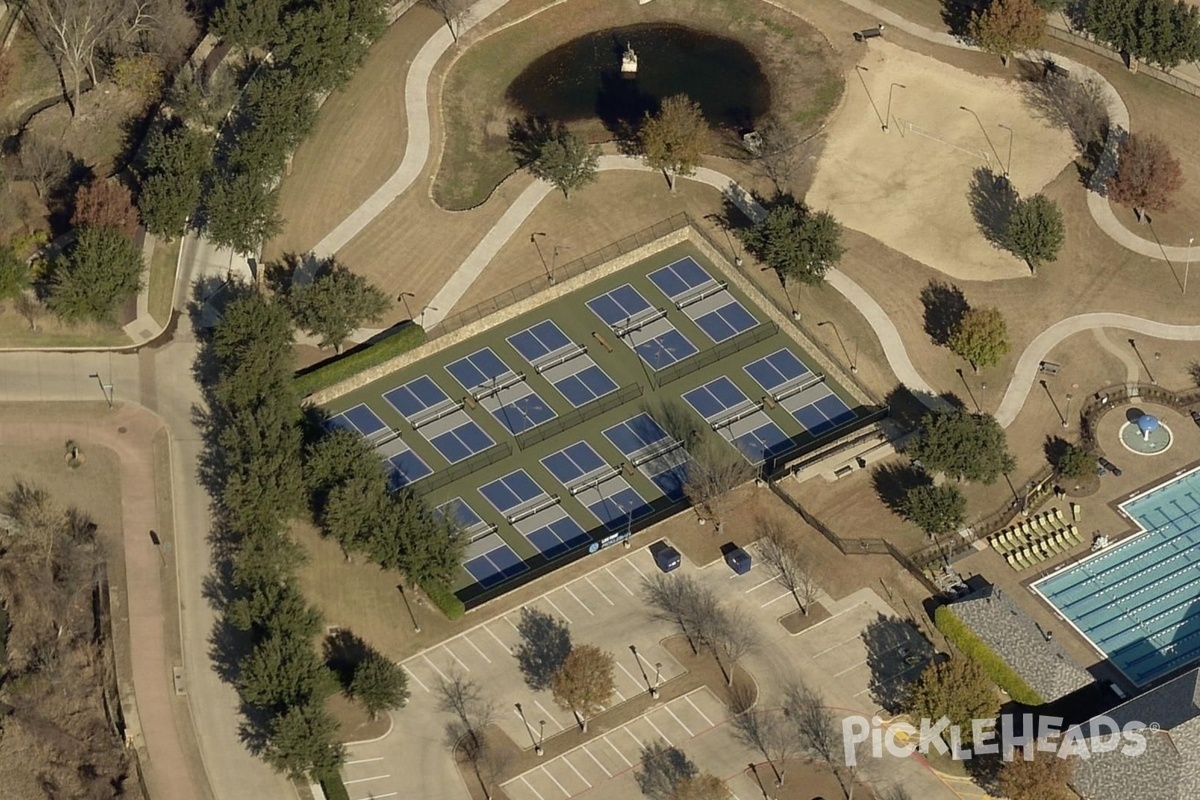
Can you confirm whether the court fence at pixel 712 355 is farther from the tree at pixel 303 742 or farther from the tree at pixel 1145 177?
the tree at pixel 303 742

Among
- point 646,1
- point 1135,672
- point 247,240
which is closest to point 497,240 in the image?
point 247,240

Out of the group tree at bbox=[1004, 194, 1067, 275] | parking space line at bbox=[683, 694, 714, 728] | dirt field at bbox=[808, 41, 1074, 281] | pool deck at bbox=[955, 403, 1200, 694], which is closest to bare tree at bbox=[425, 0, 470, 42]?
dirt field at bbox=[808, 41, 1074, 281]

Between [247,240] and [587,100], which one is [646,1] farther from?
[247,240]

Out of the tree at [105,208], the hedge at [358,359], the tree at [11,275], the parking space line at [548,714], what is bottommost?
the parking space line at [548,714]

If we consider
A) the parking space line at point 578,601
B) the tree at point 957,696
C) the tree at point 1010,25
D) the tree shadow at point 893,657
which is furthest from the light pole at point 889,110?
the tree at point 957,696

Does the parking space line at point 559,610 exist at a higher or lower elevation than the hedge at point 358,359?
lower

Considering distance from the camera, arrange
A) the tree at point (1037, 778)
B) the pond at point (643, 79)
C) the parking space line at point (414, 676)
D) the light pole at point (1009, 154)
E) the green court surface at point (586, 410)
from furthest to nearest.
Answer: the pond at point (643, 79)
the light pole at point (1009, 154)
the green court surface at point (586, 410)
the parking space line at point (414, 676)
the tree at point (1037, 778)

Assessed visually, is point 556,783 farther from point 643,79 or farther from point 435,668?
point 643,79
